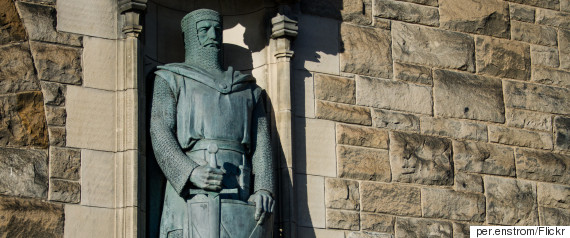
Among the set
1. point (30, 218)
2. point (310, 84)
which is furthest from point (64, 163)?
point (310, 84)

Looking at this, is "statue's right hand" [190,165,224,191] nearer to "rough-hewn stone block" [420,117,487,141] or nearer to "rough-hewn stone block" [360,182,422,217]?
"rough-hewn stone block" [360,182,422,217]

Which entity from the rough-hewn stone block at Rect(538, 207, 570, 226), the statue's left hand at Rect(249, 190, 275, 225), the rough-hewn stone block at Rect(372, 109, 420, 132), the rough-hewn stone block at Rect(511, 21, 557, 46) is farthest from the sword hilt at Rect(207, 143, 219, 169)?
the rough-hewn stone block at Rect(511, 21, 557, 46)

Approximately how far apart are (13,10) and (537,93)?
430 cm

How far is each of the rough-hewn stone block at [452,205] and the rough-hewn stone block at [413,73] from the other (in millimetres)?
868

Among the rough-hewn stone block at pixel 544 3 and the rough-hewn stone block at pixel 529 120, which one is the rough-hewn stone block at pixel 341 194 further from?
the rough-hewn stone block at pixel 544 3

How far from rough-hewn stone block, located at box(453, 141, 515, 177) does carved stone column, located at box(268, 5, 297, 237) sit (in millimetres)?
1470

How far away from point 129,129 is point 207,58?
0.82 metres

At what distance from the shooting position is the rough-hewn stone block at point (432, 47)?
35.7 feet


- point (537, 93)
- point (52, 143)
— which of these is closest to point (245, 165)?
point (52, 143)

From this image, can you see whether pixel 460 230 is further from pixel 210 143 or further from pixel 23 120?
pixel 23 120

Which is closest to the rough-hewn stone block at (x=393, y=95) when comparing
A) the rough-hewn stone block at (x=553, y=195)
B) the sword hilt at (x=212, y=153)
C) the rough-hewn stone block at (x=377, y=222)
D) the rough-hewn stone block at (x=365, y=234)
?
the rough-hewn stone block at (x=377, y=222)

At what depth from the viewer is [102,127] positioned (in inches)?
373

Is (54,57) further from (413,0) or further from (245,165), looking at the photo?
(413,0)

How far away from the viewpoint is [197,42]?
9.91 m
